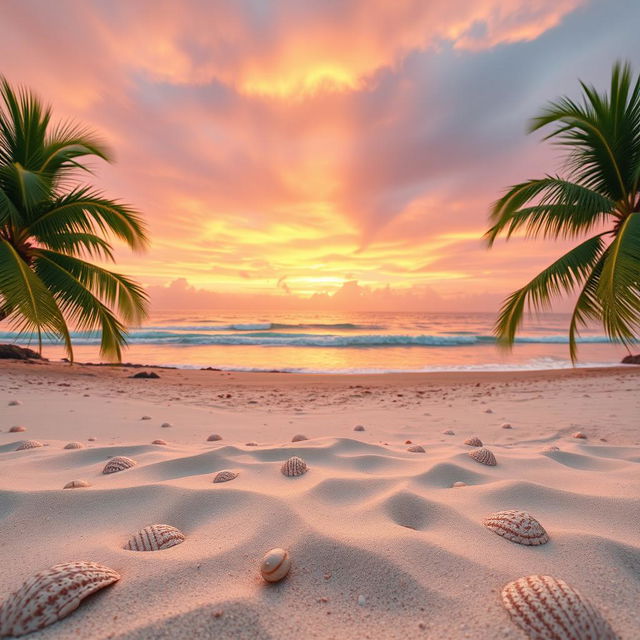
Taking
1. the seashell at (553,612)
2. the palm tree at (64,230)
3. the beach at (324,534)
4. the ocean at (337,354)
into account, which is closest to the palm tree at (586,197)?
the ocean at (337,354)

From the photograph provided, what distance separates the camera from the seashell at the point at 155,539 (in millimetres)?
1304

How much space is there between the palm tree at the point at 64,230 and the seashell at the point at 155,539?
5966 millimetres

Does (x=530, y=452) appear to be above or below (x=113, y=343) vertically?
below

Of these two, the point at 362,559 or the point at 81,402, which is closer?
the point at 362,559

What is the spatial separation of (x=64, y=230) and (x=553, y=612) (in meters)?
9.15

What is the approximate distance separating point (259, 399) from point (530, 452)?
17.2 feet

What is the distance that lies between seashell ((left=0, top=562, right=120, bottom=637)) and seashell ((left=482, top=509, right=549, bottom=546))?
4.61 ft

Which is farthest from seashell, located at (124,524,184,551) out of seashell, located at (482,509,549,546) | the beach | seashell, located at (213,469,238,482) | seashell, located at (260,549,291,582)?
seashell, located at (482,509,549,546)

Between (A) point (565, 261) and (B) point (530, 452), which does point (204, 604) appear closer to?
(B) point (530, 452)

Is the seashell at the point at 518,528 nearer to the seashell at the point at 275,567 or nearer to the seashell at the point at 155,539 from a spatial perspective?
the seashell at the point at 275,567

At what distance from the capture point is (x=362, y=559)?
1184 mm

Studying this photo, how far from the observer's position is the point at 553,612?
0.94m

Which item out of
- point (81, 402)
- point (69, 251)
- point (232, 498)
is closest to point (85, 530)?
point (232, 498)

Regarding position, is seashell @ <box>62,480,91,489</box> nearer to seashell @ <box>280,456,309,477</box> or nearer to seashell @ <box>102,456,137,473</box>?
seashell @ <box>102,456,137,473</box>
